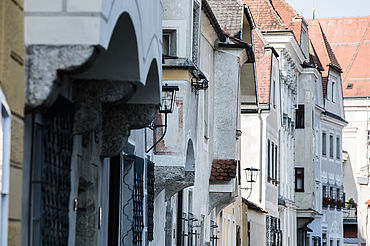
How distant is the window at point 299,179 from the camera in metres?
51.2

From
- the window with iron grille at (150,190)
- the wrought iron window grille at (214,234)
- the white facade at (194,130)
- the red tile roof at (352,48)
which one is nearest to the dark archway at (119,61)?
the window with iron grille at (150,190)

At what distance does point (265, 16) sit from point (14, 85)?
38.6 metres

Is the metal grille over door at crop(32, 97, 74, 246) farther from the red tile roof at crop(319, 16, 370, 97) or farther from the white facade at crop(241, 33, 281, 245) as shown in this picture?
the red tile roof at crop(319, 16, 370, 97)

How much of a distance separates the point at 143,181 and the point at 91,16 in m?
7.83

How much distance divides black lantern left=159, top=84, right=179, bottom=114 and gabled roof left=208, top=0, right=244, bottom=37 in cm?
1079

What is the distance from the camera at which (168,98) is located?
16234 mm

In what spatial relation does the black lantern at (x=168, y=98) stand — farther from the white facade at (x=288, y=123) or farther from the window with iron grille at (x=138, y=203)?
the white facade at (x=288, y=123)

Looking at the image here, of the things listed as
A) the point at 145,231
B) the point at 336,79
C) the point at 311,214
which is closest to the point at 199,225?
the point at 145,231

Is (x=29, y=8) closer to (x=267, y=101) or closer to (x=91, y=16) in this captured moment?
(x=91, y=16)

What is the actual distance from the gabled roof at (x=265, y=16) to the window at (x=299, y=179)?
907cm

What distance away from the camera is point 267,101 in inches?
1526

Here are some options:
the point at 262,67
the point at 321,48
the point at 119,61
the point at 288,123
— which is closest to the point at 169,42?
the point at 119,61

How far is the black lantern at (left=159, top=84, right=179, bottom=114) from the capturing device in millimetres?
15783

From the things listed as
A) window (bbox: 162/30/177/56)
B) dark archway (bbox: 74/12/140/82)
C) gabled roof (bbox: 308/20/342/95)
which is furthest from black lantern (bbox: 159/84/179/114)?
gabled roof (bbox: 308/20/342/95)
